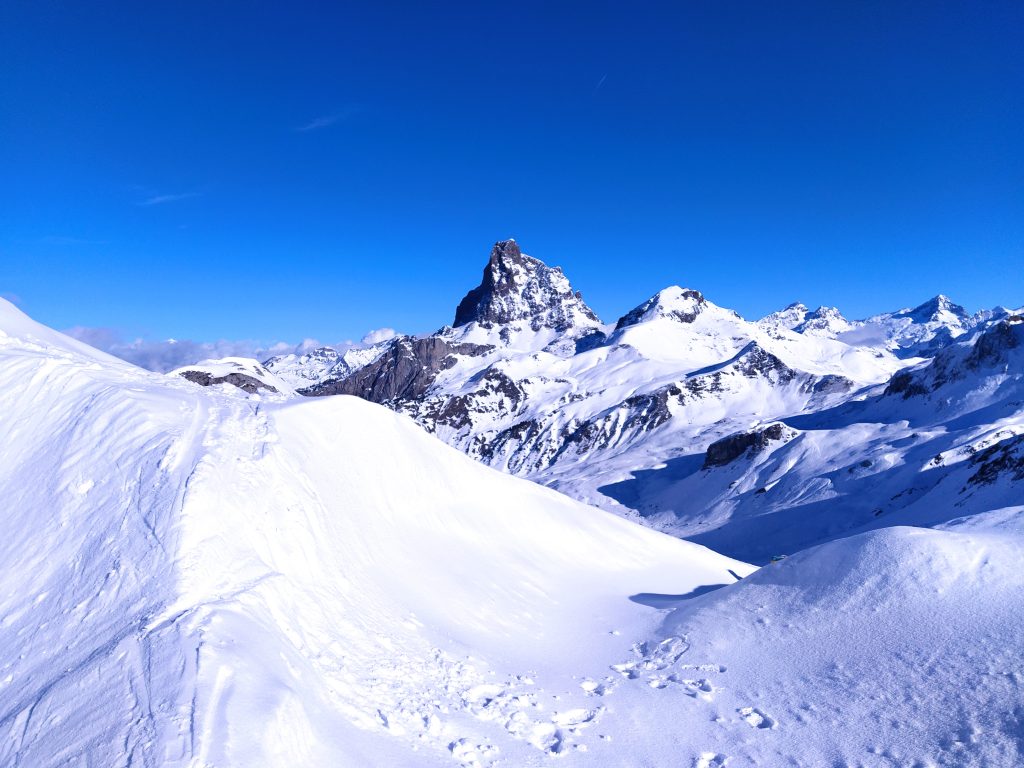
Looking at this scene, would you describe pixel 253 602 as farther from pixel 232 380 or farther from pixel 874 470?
pixel 232 380

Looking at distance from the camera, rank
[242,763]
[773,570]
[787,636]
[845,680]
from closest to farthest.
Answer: [242,763], [845,680], [787,636], [773,570]

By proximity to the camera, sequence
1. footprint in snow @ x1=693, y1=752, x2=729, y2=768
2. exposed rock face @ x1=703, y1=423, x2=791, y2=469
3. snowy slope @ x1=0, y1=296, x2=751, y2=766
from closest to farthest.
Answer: snowy slope @ x1=0, y1=296, x2=751, y2=766 → footprint in snow @ x1=693, y1=752, x2=729, y2=768 → exposed rock face @ x1=703, y1=423, x2=791, y2=469

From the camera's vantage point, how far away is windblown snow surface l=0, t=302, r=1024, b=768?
849 centimetres

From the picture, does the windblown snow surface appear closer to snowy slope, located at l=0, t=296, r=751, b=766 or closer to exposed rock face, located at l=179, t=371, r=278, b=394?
snowy slope, located at l=0, t=296, r=751, b=766

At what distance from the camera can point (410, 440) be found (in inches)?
1070

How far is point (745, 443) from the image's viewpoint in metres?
108

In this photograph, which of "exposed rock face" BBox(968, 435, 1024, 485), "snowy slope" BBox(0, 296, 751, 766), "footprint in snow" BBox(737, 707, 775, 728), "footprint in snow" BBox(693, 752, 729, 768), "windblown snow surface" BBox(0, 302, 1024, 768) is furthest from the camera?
"exposed rock face" BBox(968, 435, 1024, 485)

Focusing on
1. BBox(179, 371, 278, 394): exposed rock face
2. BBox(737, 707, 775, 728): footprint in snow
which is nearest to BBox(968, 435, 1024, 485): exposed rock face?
BBox(737, 707, 775, 728): footprint in snow

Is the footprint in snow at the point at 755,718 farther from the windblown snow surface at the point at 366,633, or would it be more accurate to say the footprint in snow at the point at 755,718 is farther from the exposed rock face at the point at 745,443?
the exposed rock face at the point at 745,443

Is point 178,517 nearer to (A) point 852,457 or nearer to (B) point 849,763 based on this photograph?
(B) point 849,763

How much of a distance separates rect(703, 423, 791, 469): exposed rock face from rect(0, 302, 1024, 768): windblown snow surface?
90965mm

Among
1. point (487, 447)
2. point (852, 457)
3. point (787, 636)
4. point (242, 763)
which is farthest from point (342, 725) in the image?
point (487, 447)

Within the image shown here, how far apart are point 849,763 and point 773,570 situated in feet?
26.6

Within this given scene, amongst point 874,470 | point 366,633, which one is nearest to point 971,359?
point 874,470
